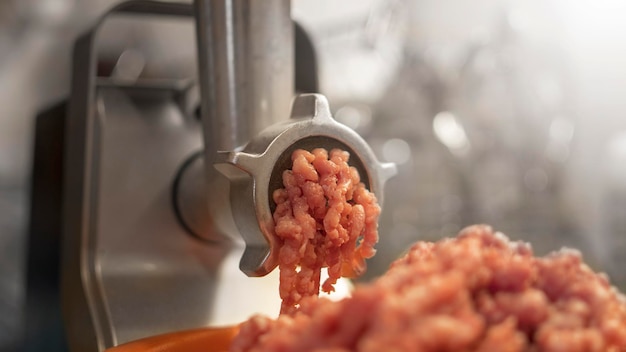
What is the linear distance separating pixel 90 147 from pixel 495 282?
47 cm

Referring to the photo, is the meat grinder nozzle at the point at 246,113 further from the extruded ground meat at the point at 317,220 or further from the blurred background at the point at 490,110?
the blurred background at the point at 490,110

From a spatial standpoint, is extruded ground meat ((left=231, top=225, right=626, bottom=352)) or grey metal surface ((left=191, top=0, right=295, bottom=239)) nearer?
extruded ground meat ((left=231, top=225, right=626, bottom=352))

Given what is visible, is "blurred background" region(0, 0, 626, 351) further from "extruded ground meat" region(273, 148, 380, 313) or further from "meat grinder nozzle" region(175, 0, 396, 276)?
"extruded ground meat" region(273, 148, 380, 313)

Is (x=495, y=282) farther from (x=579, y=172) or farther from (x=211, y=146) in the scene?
(x=579, y=172)

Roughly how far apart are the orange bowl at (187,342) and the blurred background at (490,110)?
2.16 feet

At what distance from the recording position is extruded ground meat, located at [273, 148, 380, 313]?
1.75 ft

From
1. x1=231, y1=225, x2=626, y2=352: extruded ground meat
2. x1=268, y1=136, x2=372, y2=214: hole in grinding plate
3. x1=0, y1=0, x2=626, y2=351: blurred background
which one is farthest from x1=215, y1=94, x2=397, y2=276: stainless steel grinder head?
x1=0, y1=0, x2=626, y2=351: blurred background

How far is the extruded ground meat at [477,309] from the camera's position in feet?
1.04

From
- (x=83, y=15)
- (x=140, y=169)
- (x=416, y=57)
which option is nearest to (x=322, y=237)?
(x=140, y=169)

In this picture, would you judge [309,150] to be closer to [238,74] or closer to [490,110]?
[238,74]

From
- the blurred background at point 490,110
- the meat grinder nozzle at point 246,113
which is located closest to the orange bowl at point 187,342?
the meat grinder nozzle at point 246,113

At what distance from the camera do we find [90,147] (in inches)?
27.6

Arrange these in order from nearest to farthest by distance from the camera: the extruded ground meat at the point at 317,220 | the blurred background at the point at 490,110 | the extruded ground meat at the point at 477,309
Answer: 1. the extruded ground meat at the point at 477,309
2. the extruded ground meat at the point at 317,220
3. the blurred background at the point at 490,110

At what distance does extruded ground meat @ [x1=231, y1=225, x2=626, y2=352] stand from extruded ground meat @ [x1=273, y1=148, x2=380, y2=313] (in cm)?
12
